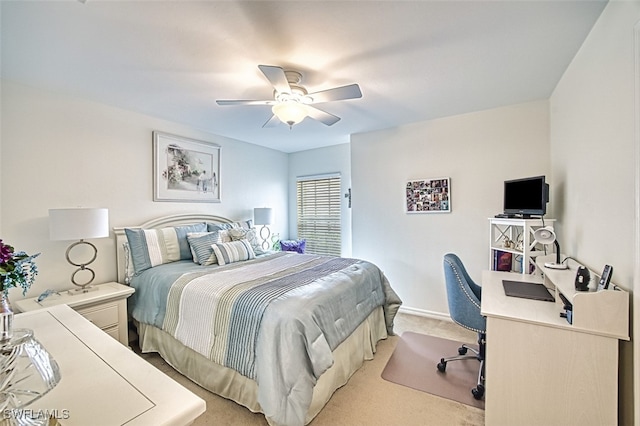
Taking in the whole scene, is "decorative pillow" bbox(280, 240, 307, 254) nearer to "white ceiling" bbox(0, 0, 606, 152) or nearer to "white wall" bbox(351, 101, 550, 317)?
"white wall" bbox(351, 101, 550, 317)

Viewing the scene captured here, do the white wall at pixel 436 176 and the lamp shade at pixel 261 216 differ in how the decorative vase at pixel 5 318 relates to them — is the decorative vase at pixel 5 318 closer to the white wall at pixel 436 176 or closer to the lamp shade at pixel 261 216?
the lamp shade at pixel 261 216

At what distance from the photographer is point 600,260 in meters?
1.69

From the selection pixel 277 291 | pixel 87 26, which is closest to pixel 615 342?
pixel 277 291

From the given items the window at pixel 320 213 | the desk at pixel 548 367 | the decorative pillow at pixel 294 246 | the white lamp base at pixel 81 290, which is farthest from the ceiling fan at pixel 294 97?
the decorative pillow at pixel 294 246

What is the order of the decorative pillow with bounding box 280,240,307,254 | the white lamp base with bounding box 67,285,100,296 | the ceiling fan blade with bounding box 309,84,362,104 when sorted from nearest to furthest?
1. the ceiling fan blade with bounding box 309,84,362,104
2. the white lamp base with bounding box 67,285,100,296
3. the decorative pillow with bounding box 280,240,307,254

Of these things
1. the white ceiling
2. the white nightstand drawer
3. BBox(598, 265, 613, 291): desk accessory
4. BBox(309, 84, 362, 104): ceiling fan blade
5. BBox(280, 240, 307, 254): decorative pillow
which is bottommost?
the white nightstand drawer

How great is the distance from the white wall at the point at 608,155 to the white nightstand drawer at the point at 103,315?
350 cm

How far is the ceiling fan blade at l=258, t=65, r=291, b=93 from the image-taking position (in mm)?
1731

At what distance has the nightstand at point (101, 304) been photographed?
225 cm

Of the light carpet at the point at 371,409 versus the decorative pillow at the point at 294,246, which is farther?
the decorative pillow at the point at 294,246

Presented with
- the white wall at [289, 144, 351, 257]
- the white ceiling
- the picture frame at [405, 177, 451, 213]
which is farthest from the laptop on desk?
the white wall at [289, 144, 351, 257]

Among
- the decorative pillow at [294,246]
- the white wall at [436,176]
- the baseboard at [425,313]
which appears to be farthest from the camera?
the decorative pillow at [294,246]

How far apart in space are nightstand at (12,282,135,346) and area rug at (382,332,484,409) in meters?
2.41

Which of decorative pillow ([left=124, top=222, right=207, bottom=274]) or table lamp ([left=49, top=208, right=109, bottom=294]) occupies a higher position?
table lamp ([left=49, top=208, right=109, bottom=294])
